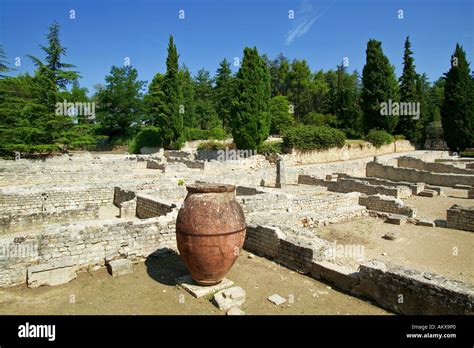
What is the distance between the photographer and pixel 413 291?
496 centimetres

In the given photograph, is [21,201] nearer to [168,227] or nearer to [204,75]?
[168,227]

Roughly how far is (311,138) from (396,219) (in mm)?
19467

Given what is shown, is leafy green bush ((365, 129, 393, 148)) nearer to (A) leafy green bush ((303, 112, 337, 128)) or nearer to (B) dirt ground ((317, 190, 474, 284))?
(A) leafy green bush ((303, 112, 337, 128))

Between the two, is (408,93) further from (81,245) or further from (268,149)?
(81,245)

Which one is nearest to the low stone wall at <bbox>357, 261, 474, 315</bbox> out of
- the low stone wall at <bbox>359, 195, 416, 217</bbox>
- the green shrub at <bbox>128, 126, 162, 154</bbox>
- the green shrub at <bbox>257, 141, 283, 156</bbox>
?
the low stone wall at <bbox>359, 195, 416, 217</bbox>

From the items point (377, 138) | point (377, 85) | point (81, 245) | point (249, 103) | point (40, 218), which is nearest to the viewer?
point (81, 245)

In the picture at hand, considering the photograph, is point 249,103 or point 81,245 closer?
point 81,245

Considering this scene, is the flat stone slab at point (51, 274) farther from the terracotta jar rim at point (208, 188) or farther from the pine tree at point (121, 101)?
the pine tree at point (121, 101)

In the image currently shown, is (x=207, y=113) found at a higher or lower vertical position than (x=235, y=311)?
higher

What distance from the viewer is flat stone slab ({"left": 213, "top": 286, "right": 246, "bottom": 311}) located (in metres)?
5.18

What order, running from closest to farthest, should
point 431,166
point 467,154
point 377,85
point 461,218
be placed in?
point 461,218, point 431,166, point 467,154, point 377,85

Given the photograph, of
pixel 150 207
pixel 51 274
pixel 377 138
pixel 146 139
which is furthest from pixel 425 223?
pixel 146 139

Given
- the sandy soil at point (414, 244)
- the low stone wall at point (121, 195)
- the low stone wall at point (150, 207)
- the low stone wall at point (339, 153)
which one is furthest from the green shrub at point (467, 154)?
the low stone wall at point (150, 207)

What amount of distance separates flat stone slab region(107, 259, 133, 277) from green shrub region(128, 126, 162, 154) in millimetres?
32734
